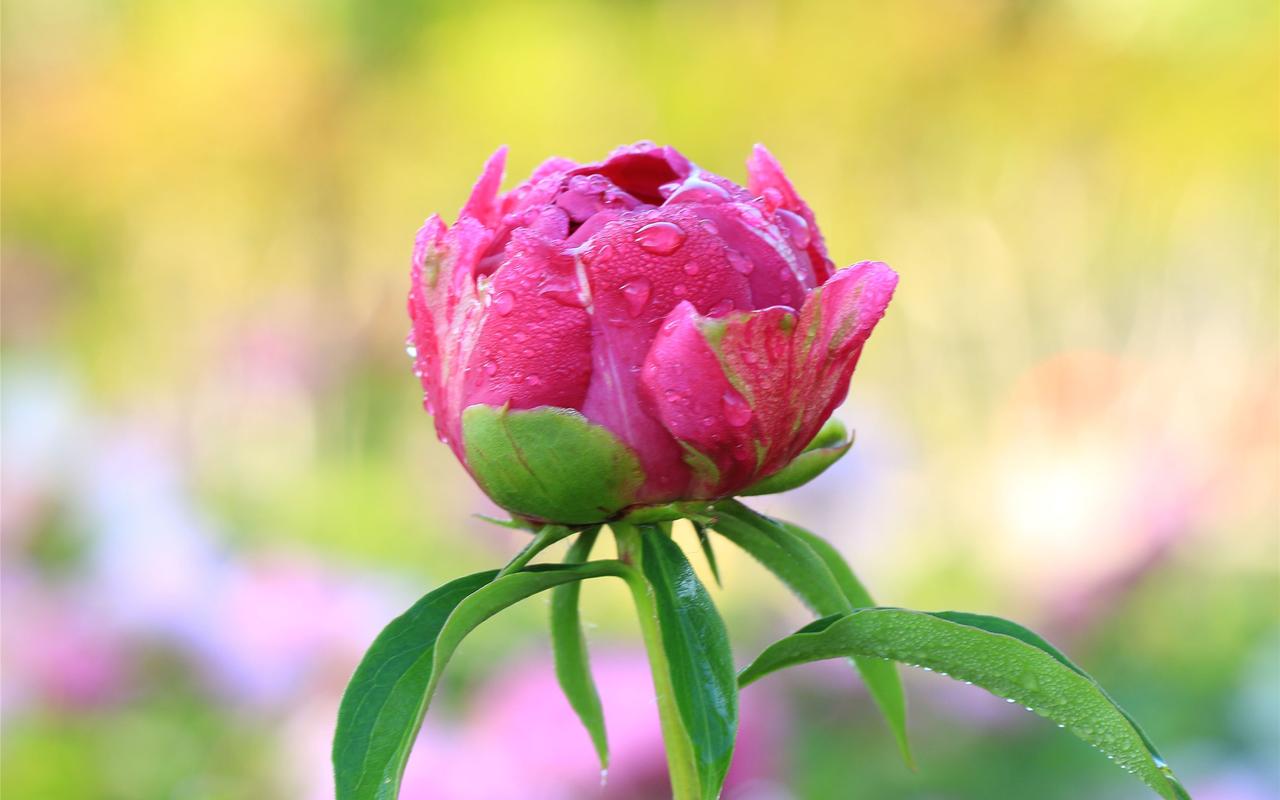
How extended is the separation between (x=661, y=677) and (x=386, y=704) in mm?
70

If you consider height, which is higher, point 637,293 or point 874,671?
point 637,293

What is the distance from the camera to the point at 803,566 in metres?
0.40

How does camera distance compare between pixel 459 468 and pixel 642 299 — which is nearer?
pixel 642 299

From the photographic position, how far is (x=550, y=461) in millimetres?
353

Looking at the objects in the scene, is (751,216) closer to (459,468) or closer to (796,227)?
(796,227)

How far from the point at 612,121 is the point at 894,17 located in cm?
108

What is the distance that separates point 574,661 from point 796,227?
0.15 meters

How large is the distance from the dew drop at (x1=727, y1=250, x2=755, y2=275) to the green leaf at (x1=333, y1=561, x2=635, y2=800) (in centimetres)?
8

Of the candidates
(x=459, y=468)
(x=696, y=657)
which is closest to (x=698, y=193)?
(x=696, y=657)

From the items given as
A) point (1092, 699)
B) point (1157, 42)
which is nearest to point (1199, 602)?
point (1092, 699)

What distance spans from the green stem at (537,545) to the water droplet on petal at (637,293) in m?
0.06

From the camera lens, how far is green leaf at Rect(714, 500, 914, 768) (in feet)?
1.30

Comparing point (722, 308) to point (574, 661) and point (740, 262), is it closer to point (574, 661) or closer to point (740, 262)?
point (740, 262)

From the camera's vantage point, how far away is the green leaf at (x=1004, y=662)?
34cm
